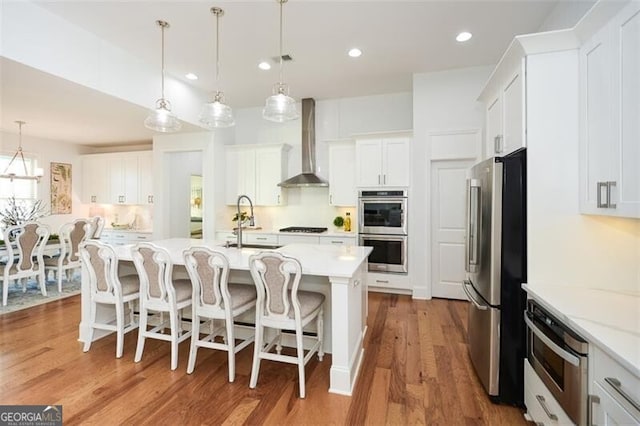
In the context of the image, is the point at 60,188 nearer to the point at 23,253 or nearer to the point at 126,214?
the point at 126,214

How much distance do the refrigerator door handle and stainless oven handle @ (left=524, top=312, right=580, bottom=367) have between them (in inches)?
24.7

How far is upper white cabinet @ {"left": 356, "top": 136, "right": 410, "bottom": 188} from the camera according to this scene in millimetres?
4645

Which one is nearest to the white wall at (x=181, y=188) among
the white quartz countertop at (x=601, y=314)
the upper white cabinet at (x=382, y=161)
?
the upper white cabinet at (x=382, y=161)

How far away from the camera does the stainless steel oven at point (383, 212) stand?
4.61 m

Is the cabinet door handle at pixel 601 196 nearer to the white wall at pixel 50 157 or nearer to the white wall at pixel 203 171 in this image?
the white wall at pixel 203 171

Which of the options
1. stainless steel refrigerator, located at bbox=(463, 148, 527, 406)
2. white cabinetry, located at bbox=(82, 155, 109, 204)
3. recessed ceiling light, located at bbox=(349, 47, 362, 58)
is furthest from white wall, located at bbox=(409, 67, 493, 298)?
white cabinetry, located at bbox=(82, 155, 109, 204)

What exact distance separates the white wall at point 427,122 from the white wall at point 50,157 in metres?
6.58

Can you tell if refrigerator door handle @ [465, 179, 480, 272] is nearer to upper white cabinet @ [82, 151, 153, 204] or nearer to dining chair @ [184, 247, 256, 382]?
dining chair @ [184, 247, 256, 382]

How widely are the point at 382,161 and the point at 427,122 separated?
0.83m

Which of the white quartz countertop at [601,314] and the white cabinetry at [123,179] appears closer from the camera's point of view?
the white quartz countertop at [601,314]

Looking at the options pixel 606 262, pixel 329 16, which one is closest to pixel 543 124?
pixel 606 262

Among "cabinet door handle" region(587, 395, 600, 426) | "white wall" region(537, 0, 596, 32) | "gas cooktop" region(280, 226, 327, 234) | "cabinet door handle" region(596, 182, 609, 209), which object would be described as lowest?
"cabinet door handle" region(587, 395, 600, 426)

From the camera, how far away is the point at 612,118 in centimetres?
167

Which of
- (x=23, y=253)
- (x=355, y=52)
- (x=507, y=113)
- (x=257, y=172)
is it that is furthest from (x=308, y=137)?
(x=23, y=253)
